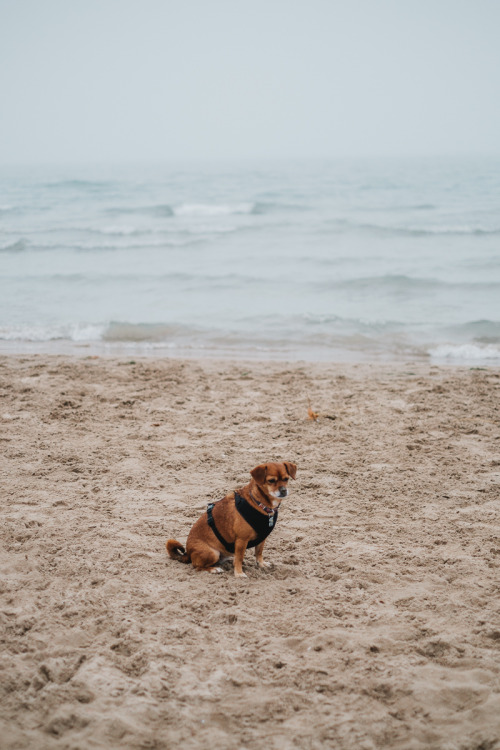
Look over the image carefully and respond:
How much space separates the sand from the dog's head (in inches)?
25.3

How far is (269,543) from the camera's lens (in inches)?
170

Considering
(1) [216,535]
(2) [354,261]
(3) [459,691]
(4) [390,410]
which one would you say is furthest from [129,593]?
(2) [354,261]

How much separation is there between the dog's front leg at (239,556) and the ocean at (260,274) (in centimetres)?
657

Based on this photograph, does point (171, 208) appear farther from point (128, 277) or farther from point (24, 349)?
point (24, 349)

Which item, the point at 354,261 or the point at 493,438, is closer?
the point at 493,438

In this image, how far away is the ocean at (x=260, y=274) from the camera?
11352mm

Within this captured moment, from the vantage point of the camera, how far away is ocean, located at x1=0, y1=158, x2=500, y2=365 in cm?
1135

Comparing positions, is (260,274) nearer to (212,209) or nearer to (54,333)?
(54,333)

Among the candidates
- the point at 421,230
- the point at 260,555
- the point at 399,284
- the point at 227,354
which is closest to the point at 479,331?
the point at 399,284

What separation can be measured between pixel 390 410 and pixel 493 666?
13.3ft

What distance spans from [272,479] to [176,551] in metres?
0.95

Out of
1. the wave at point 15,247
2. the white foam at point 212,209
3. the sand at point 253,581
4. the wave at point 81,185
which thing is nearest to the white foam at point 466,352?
the sand at point 253,581

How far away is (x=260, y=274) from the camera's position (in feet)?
57.9

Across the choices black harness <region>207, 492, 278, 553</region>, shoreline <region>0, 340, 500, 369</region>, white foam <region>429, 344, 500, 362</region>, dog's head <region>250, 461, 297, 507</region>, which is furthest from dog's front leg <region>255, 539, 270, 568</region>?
white foam <region>429, 344, 500, 362</region>
